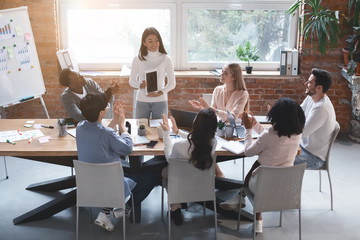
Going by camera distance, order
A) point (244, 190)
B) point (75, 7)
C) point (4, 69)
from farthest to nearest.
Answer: point (75, 7) < point (4, 69) < point (244, 190)

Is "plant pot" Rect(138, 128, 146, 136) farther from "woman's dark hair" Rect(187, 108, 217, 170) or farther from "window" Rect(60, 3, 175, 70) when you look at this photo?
"window" Rect(60, 3, 175, 70)

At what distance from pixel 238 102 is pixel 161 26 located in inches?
89.1

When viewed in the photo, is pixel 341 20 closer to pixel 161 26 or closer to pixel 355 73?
pixel 355 73

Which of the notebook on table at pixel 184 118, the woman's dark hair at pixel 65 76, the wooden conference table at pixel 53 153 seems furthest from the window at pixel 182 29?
the notebook on table at pixel 184 118

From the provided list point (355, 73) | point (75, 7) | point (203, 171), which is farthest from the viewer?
point (75, 7)

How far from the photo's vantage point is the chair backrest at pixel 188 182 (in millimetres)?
3250

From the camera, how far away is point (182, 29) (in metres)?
6.17

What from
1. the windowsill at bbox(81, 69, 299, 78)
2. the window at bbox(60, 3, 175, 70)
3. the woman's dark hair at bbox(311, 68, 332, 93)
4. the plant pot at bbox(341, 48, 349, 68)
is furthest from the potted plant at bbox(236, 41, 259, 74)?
the woman's dark hair at bbox(311, 68, 332, 93)

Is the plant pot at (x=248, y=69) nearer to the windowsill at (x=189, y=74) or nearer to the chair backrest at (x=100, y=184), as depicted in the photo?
the windowsill at (x=189, y=74)

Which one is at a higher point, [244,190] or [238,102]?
[238,102]

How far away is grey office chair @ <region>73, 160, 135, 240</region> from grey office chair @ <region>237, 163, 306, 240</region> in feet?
3.32

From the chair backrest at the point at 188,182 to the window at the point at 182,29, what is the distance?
3.22m

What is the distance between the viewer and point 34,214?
3.84 metres

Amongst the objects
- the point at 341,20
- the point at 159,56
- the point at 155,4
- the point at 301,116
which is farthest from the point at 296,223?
the point at 155,4
